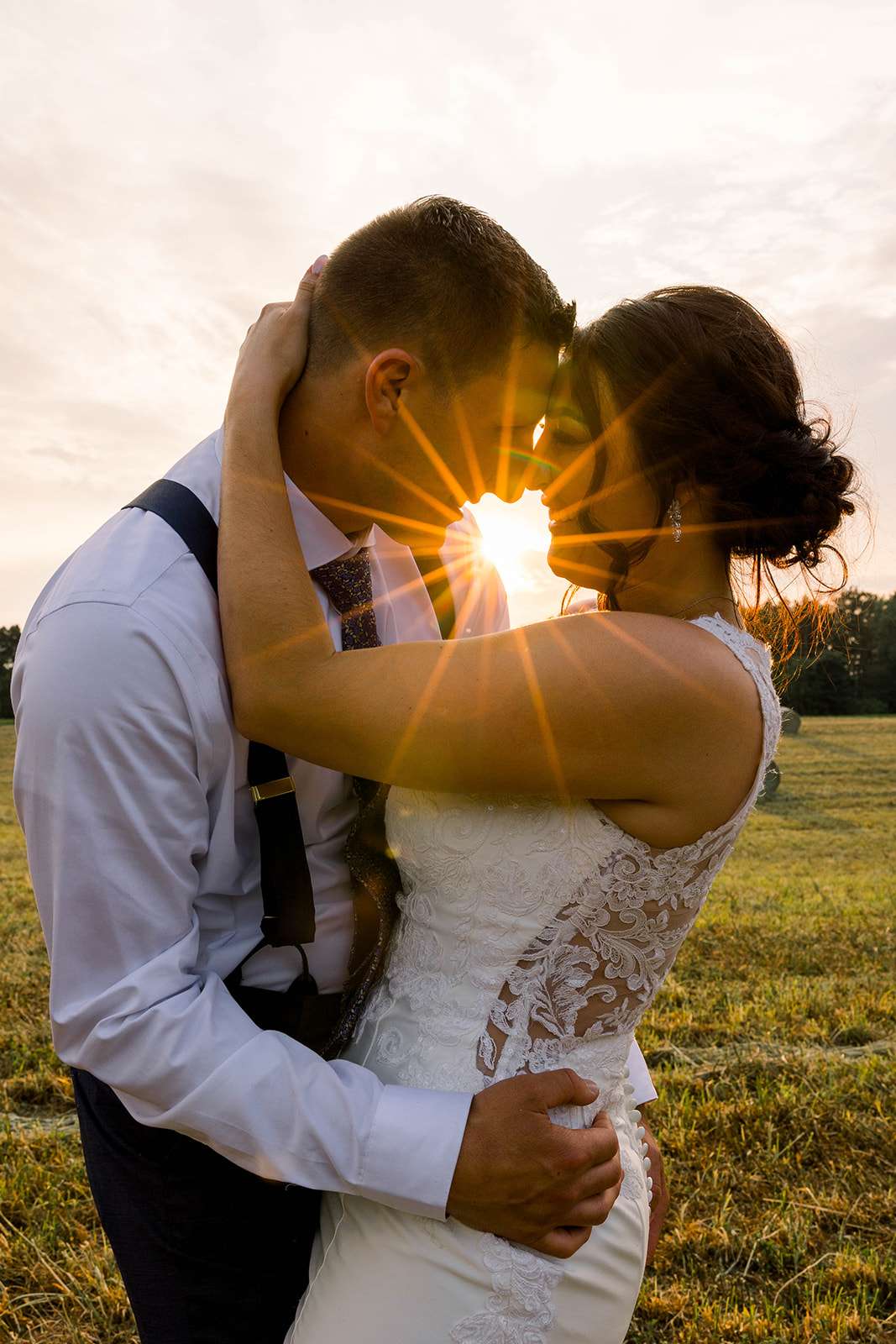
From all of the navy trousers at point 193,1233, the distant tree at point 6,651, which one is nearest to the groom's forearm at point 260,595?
the navy trousers at point 193,1233

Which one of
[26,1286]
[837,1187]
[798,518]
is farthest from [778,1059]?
[798,518]

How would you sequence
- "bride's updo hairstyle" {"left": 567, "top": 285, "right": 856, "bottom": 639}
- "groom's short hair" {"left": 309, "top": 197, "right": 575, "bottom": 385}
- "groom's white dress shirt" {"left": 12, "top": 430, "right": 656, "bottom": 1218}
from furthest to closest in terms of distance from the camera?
"groom's short hair" {"left": 309, "top": 197, "right": 575, "bottom": 385}, "bride's updo hairstyle" {"left": 567, "top": 285, "right": 856, "bottom": 639}, "groom's white dress shirt" {"left": 12, "top": 430, "right": 656, "bottom": 1218}

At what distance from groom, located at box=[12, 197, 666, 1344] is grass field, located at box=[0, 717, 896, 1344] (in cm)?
163

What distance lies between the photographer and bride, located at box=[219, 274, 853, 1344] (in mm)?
1783

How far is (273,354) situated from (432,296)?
0.38 meters

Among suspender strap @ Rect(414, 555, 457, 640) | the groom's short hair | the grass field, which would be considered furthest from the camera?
the grass field

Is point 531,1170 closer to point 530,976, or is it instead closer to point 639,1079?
point 530,976

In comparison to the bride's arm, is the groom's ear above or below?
above

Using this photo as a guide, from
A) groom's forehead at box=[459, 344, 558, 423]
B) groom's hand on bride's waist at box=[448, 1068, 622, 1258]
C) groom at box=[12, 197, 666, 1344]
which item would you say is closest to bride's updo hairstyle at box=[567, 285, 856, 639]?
groom's forehead at box=[459, 344, 558, 423]

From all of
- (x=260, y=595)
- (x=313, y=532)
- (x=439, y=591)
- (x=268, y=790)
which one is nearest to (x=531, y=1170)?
(x=268, y=790)

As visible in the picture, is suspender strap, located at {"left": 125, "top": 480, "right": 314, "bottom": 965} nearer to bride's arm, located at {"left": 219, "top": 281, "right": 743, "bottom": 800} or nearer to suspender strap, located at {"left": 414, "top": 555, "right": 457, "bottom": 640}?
bride's arm, located at {"left": 219, "top": 281, "right": 743, "bottom": 800}

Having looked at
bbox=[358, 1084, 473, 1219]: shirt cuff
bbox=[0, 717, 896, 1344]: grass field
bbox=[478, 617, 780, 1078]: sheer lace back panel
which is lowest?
bbox=[0, 717, 896, 1344]: grass field

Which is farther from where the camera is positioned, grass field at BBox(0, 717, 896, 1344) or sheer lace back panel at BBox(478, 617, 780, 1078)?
grass field at BBox(0, 717, 896, 1344)

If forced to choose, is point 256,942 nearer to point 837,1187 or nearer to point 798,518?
point 798,518
